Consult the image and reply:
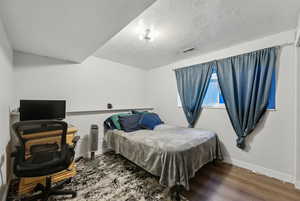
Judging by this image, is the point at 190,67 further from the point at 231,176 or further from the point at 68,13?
the point at 68,13

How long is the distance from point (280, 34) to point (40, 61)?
4115 millimetres

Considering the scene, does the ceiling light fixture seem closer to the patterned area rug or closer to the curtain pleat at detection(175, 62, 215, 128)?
the curtain pleat at detection(175, 62, 215, 128)

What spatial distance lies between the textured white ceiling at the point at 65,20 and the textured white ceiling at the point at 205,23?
18.5 inches

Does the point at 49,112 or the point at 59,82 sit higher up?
the point at 59,82

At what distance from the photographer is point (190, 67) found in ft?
10.2

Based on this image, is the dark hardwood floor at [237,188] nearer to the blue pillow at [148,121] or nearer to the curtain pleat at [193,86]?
the curtain pleat at [193,86]

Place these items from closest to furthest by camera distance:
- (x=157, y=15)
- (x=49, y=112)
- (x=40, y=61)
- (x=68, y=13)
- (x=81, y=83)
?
(x=68, y=13), (x=157, y=15), (x=49, y=112), (x=40, y=61), (x=81, y=83)

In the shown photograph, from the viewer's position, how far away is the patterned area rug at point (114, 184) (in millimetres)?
1600

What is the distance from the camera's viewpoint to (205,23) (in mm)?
1780

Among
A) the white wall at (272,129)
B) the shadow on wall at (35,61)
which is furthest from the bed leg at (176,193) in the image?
the shadow on wall at (35,61)

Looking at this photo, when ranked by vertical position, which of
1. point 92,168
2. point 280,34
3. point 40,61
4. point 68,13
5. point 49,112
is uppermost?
point 280,34

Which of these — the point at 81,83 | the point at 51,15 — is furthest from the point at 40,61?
the point at 51,15

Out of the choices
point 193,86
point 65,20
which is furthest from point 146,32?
point 193,86

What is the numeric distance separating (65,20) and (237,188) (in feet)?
9.96
